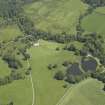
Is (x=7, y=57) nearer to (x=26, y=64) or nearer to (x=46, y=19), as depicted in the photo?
(x=26, y=64)

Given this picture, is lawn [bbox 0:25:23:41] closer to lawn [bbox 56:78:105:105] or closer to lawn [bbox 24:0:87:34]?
lawn [bbox 24:0:87:34]

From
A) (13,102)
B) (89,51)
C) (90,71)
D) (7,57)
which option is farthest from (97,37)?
(13,102)

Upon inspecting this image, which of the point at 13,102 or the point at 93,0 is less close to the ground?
the point at 93,0

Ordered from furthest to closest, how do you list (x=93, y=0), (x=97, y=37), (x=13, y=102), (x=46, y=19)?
(x=93, y=0) < (x=46, y=19) < (x=97, y=37) < (x=13, y=102)

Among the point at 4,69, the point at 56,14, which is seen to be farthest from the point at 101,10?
the point at 4,69

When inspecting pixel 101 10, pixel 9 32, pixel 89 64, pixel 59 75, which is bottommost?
pixel 59 75

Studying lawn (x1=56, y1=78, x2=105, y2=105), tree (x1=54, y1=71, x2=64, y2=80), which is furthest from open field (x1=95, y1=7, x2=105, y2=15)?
lawn (x1=56, y1=78, x2=105, y2=105)

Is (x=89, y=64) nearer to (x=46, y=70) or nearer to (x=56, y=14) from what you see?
(x=46, y=70)
